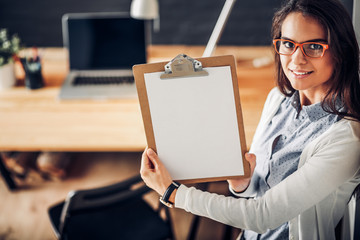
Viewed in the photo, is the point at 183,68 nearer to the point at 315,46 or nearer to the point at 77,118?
the point at 315,46

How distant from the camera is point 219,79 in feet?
2.93

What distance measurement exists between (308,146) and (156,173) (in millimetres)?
406

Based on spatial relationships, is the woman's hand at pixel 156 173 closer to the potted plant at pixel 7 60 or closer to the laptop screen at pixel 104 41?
the laptop screen at pixel 104 41

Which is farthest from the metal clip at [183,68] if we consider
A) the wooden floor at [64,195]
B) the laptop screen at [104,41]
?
the wooden floor at [64,195]

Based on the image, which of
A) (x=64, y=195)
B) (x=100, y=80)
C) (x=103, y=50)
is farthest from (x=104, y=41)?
(x=64, y=195)

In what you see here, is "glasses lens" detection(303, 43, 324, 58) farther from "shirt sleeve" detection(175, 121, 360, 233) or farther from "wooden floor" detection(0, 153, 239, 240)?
"wooden floor" detection(0, 153, 239, 240)

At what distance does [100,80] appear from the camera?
6.23ft

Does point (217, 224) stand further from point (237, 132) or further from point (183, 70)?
point (183, 70)

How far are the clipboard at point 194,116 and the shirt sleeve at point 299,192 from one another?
3.8 inches

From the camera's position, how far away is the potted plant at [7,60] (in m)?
1.86

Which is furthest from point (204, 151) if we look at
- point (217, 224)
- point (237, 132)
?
point (217, 224)

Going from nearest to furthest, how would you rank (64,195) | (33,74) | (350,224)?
(350,224), (33,74), (64,195)

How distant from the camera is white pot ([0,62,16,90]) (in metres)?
1.85

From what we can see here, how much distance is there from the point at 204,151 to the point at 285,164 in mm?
237
